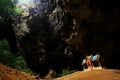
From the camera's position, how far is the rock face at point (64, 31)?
19375 mm

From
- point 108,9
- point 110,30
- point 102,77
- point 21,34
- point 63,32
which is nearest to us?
point 102,77

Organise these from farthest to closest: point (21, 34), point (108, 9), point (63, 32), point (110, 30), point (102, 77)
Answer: point (21, 34) → point (63, 32) → point (110, 30) → point (108, 9) → point (102, 77)

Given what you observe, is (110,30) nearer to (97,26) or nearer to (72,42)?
(97,26)

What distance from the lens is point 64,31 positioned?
23969 millimetres

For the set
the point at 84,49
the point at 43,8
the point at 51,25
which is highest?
the point at 43,8

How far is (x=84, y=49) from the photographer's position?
857 inches

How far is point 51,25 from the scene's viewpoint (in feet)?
81.7

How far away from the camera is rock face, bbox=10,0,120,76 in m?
19.4

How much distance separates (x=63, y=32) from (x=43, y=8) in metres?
3.67

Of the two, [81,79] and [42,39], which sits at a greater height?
[81,79]

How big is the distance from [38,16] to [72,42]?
221 inches

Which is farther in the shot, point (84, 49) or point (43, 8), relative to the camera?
point (43, 8)

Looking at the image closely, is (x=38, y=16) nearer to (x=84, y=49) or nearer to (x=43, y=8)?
(x=43, y=8)

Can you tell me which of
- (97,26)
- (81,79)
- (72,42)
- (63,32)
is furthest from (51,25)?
(81,79)
